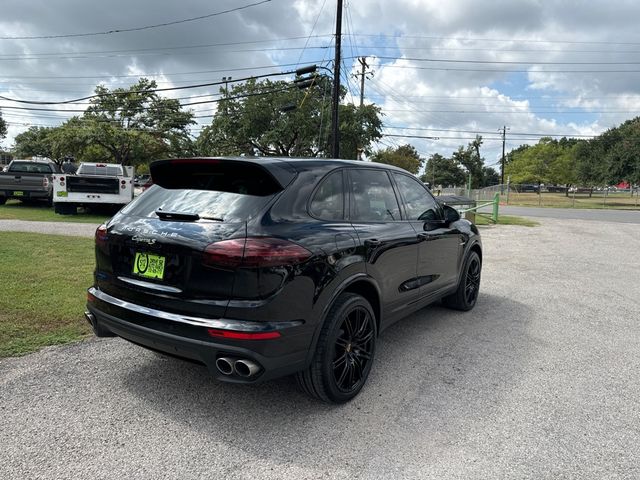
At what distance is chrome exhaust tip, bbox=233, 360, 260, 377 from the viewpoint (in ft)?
8.80

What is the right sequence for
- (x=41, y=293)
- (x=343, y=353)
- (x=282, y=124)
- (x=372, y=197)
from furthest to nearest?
(x=282, y=124) → (x=41, y=293) → (x=372, y=197) → (x=343, y=353)

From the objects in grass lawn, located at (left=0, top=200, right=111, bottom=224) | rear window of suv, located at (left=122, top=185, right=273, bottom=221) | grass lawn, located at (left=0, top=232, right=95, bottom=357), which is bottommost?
grass lawn, located at (left=0, top=232, right=95, bottom=357)

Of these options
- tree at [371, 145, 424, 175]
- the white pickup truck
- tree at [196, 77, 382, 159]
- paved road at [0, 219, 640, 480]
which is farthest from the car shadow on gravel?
tree at [371, 145, 424, 175]

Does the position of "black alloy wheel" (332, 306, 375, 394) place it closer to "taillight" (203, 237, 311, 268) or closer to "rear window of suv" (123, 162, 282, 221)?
"taillight" (203, 237, 311, 268)

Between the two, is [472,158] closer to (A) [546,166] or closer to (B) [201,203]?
(A) [546,166]

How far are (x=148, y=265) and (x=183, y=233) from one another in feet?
1.22

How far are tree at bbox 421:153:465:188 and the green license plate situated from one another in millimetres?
104539

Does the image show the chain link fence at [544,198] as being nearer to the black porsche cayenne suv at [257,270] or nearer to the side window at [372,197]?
the side window at [372,197]

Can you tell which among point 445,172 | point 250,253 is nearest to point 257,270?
point 250,253

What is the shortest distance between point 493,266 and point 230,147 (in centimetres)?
2997

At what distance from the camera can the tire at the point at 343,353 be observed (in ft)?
10.0

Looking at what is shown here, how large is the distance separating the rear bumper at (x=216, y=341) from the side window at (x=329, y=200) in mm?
809

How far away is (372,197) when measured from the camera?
390 centimetres

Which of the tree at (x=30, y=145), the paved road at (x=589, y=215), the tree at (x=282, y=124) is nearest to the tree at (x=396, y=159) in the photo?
the tree at (x=282, y=124)
